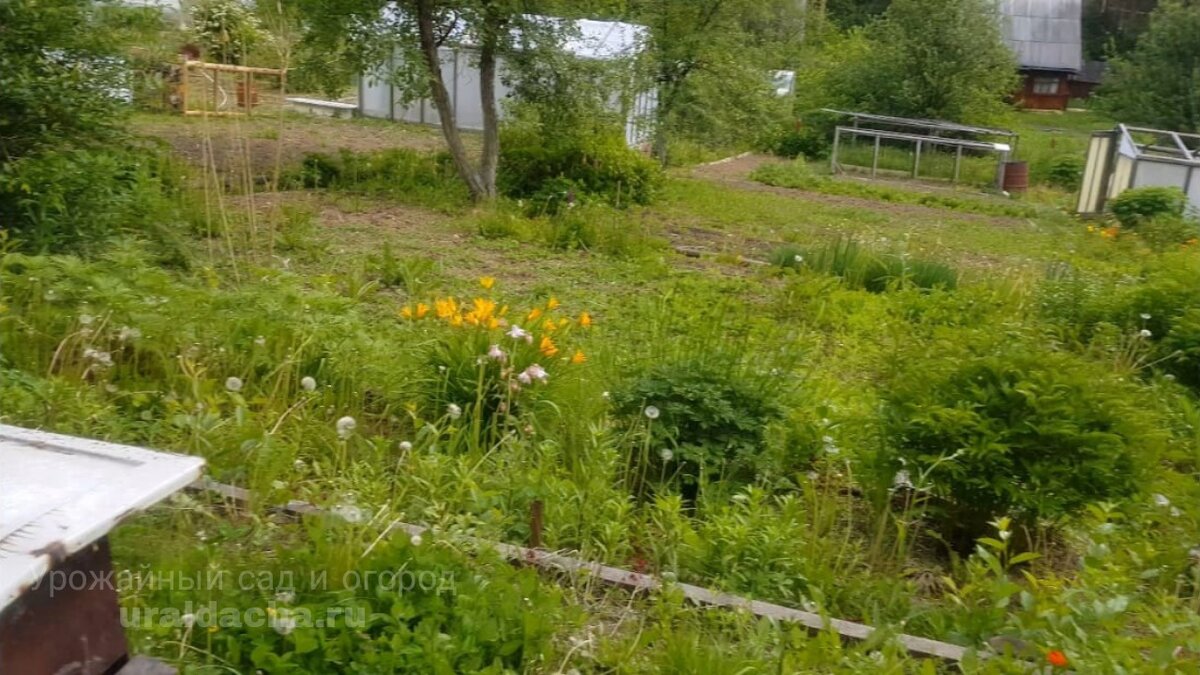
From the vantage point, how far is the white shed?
13148 millimetres

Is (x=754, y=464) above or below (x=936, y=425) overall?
below

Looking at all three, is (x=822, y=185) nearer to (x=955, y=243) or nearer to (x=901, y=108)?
(x=955, y=243)

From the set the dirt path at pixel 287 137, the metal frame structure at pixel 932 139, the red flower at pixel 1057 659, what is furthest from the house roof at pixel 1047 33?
the red flower at pixel 1057 659

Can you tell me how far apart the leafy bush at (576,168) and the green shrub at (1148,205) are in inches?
232

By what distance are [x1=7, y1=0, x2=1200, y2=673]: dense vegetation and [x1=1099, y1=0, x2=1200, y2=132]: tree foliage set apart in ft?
74.1

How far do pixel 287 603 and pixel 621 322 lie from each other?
4589 millimetres

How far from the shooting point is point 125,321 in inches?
188

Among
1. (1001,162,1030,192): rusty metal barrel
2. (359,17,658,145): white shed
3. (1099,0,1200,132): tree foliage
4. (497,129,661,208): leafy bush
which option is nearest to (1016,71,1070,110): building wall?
(1099,0,1200,132): tree foliage

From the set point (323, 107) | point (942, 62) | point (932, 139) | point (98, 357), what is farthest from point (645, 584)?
point (942, 62)

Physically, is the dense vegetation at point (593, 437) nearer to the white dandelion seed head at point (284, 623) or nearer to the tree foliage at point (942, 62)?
the white dandelion seed head at point (284, 623)

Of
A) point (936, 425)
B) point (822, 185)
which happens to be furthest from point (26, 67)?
point (822, 185)

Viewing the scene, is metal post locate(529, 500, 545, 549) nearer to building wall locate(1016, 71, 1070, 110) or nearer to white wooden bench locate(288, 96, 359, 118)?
white wooden bench locate(288, 96, 359, 118)

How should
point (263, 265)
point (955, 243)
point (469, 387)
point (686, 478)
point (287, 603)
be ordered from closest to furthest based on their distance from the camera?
point (287, 603)
point (686, 478)
point (469, 387)
point (263, 265)
point (955, 243)

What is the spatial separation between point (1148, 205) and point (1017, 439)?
11.4 m
